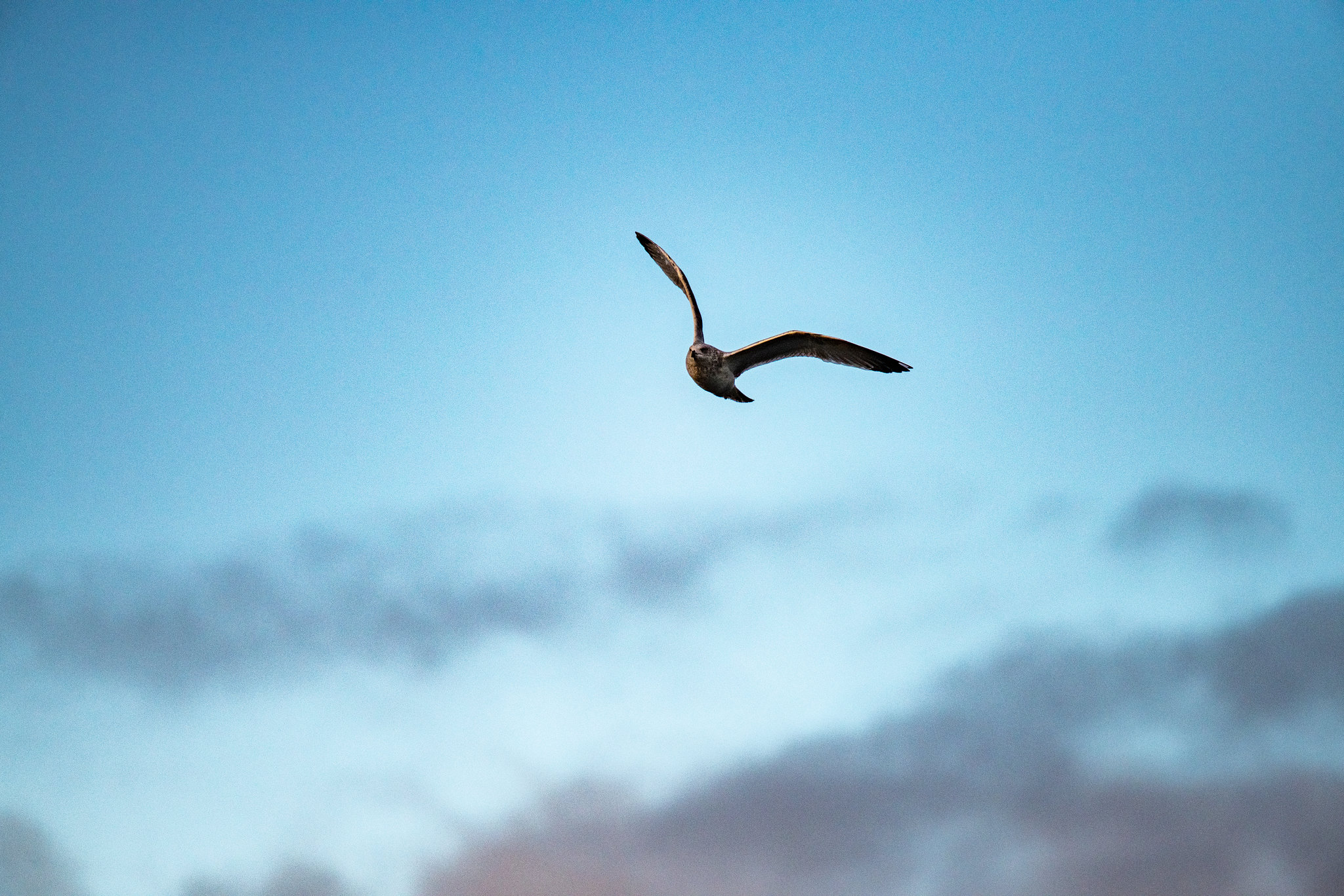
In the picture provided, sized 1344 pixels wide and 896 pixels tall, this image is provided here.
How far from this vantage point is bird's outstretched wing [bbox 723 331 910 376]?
35031 mm

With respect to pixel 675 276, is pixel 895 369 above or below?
below

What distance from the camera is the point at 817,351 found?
3600 centimetres

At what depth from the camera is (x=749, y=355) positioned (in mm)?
35219

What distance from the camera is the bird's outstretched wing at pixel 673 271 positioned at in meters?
34.7

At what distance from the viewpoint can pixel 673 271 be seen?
36.4 metres

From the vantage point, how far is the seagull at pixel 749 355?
113ft

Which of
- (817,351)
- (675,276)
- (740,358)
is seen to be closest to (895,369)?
(817,351)

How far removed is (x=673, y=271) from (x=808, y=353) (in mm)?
5354

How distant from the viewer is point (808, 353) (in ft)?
119

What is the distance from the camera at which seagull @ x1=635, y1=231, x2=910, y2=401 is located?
3456cm

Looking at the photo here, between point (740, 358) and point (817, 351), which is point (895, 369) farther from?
point (740, 358)

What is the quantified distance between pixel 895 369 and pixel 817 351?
8.66 ft

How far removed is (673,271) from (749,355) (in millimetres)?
4032

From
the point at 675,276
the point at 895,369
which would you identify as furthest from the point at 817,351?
the point at 675,276
